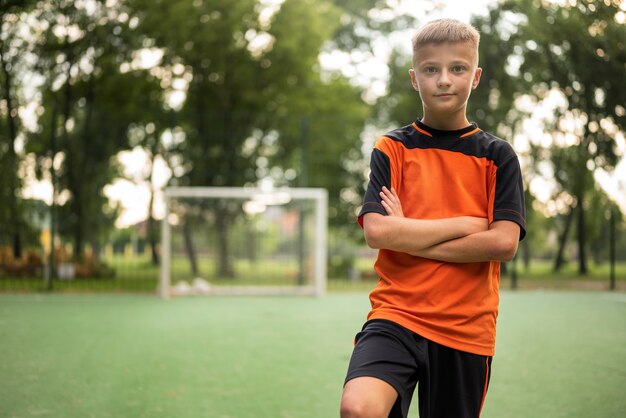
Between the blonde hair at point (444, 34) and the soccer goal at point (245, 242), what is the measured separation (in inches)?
387

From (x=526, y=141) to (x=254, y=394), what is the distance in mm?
12433

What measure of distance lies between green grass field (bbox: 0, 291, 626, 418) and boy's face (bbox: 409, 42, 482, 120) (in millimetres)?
2226

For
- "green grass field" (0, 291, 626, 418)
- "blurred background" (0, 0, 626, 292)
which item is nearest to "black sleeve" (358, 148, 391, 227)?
"green grass field" (0, 291, 626, 418)

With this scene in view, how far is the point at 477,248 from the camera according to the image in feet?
6.48

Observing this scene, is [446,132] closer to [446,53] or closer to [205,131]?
[446,53]

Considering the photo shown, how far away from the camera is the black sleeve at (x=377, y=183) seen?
80.7 inches

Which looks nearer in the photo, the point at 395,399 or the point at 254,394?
the point at 395,399

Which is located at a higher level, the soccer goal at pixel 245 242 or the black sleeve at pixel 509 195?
the black sleeve at pixel 509 195

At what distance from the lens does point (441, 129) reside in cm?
211

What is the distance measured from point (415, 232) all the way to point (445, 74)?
46cm

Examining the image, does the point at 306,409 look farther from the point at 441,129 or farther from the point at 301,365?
the point at 441,129

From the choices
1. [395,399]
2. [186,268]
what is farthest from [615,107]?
[186,268]

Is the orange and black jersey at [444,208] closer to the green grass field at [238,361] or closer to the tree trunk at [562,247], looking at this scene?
the green grass field at [238,361]

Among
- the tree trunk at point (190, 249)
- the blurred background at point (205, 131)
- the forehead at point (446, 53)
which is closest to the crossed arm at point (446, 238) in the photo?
the forehead at point (446, 53)
